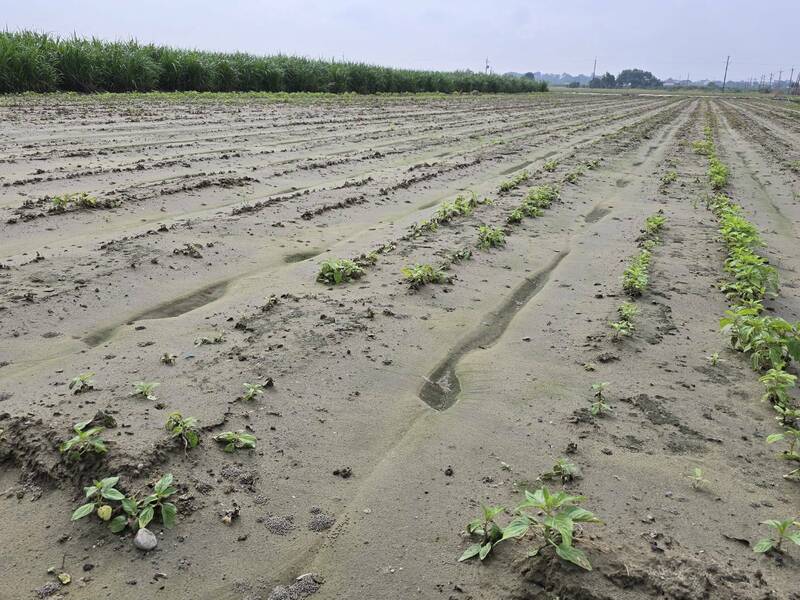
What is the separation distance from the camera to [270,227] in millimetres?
5801

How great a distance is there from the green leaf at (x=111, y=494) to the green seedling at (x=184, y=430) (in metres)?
0.35

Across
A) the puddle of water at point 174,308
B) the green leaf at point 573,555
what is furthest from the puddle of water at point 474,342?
the puddle of water at point 174,308

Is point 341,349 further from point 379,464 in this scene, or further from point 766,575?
point 766,575

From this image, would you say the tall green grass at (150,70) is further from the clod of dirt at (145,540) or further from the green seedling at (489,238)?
the clod of dirt at (145,540)

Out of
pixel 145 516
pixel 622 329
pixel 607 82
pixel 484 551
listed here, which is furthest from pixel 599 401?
pixel 607 82

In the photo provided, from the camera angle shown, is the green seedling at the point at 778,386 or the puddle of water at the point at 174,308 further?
the puddle of water at the point at 174,308

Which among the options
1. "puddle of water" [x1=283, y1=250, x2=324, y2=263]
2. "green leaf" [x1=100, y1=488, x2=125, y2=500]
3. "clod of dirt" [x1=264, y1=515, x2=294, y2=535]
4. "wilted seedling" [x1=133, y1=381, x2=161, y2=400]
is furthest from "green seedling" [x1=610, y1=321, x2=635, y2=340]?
"green leaf" [x1=100, y1=488, x2=125, y2=500]

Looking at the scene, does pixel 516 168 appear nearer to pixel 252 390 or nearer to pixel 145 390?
pixel 252 390

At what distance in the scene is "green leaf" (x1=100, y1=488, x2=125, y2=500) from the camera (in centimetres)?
211

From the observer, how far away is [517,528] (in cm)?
201

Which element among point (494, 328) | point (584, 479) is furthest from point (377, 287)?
point (584, 479)

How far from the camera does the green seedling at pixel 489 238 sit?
5.56 m

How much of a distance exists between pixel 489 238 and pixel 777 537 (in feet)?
12.3

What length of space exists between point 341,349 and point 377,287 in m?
1.04
